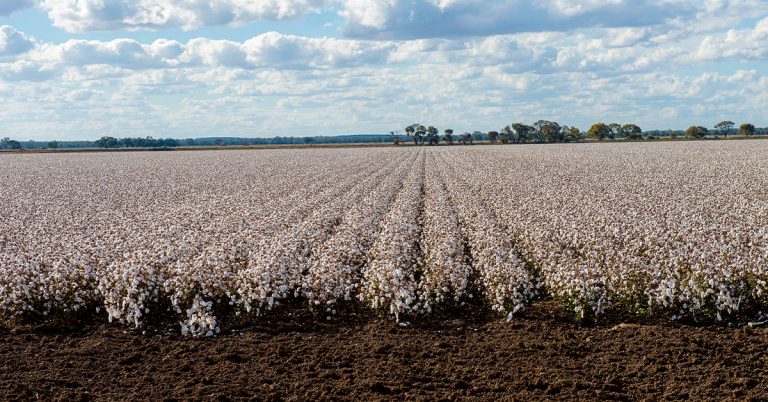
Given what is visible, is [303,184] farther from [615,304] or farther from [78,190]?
[615,304]

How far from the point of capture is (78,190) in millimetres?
35250

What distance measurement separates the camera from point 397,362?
8469mm

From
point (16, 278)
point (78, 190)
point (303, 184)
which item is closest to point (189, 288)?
point (16, 278)

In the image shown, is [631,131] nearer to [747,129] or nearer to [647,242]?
[747,129]

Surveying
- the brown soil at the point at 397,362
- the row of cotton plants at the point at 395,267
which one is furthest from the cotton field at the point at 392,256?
the brown soil at the point at 397,362

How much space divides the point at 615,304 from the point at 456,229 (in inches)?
264

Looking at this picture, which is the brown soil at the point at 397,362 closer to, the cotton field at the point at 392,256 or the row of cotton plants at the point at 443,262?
the cotton field at the point at 392,256

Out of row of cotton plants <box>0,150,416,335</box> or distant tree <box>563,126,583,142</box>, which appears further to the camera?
distant tree <box>563,126,583,142</box>

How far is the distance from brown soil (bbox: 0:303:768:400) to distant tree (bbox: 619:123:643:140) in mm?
179072

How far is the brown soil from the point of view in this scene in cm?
752

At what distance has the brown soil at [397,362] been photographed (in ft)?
24.7

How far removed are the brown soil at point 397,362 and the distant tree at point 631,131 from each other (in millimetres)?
179072

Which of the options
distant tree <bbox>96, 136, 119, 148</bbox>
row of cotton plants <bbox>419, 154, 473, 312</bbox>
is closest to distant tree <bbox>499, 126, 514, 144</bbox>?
distant tree <bbox>96, 136, 119, 148</bbox>

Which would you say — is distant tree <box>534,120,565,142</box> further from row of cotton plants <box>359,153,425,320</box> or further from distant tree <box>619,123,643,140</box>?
row of cotton plants <box>359,153,425,320</box>
